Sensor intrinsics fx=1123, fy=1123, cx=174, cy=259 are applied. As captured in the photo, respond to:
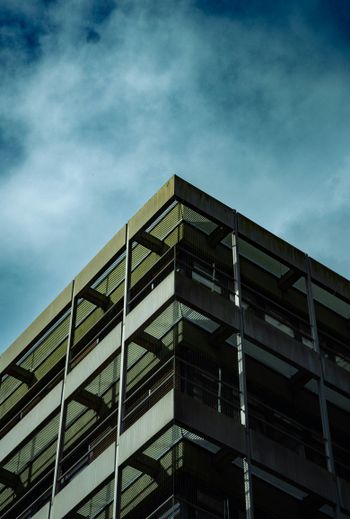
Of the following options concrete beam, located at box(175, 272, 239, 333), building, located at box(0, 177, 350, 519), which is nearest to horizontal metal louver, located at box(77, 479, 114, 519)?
building, located at box(0, 177, 350, 519)

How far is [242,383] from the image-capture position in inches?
1316

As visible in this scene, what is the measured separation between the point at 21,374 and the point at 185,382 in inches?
481

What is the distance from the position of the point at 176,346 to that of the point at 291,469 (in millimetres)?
5014

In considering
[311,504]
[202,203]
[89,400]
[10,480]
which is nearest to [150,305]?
[89,400]

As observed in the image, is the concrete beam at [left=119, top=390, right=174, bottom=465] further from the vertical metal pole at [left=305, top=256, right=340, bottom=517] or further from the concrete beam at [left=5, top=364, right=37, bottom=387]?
the concrete beam at [left=5, top=364, right=37, bottom=387]

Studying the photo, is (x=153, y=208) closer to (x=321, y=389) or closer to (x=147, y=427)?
(x=321, y=389)

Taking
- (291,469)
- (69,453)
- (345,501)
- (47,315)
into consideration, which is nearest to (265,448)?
(291,469)

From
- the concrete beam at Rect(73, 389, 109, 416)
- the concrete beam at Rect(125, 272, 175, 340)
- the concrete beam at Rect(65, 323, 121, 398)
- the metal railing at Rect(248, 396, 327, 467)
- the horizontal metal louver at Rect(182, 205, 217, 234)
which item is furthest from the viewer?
the horizontal metal louver at Rect(182, 205, 217, 234)

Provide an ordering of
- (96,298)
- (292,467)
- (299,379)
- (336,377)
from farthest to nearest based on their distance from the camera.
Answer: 1. (96,298)
2. (336,377)
3. (299,379)
4. (292,467)

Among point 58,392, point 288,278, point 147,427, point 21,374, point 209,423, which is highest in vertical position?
point 288,278

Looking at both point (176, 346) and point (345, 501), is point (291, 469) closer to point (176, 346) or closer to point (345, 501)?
point (345, 501)

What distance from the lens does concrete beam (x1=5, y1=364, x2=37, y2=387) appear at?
142ft

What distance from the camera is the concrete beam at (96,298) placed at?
40281 millimetres

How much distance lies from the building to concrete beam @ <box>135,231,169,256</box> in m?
0.05
